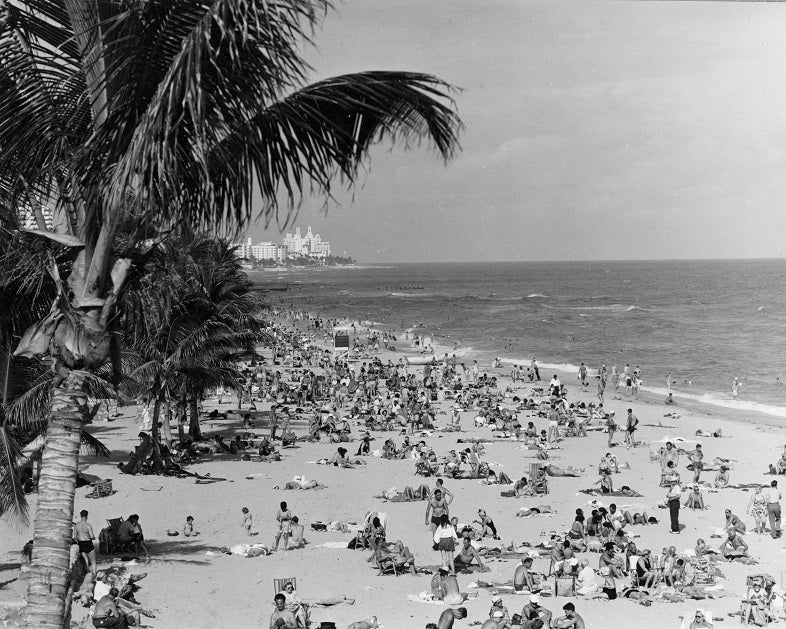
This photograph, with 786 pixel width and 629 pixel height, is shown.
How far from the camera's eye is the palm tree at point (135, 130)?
11.0 ft

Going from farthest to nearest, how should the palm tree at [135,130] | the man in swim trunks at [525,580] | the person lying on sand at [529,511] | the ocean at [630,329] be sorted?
the ocean at [630,329] < the person lying on sand at [529,511] < the man in swim trunks at [525,580] < the palm tree at [135,130]

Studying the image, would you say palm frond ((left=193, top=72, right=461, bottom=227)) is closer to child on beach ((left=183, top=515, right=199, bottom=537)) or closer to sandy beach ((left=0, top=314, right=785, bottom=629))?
sandy beach ((left=0, top=314, right=785, bottom=629))

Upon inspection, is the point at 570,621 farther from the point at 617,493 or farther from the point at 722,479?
the point at 722,479

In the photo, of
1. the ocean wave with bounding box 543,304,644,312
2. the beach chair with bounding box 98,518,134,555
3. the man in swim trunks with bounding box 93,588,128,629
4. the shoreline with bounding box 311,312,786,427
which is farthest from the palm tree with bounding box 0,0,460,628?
the ocean wave with bounding box 543,304,644,312

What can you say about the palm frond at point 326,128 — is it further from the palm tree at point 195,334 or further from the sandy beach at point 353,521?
the palm tree at point 195,334

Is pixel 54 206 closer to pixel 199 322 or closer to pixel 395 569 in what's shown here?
pixel 395 569

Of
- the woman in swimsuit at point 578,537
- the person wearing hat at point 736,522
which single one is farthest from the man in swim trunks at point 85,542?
the person wearing hat at point 736,522

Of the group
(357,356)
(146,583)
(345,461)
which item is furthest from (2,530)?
(357,356)

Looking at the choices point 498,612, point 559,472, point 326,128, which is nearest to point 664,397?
point 559,472

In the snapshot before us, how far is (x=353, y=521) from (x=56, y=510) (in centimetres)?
1151

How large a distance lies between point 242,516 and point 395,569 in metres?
4.28

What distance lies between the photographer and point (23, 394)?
925cm

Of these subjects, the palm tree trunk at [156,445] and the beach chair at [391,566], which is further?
the palm tree trunk at [156,445]

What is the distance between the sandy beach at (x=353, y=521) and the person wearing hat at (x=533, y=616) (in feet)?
3.29
